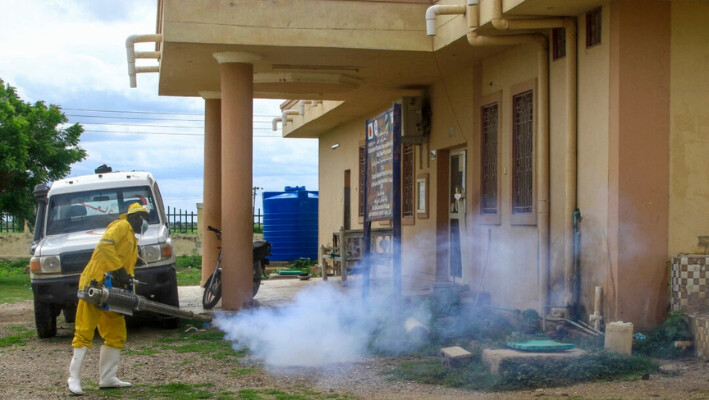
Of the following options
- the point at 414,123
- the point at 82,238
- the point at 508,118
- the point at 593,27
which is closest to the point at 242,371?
the point at 82,238

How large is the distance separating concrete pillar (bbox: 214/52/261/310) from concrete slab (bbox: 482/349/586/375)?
5606 millimetres

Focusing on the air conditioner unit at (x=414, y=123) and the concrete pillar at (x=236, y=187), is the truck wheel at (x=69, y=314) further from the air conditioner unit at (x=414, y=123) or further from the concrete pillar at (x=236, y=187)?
the air conditioner unit at (x=414, y=123)

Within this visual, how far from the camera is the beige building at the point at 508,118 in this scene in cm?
967

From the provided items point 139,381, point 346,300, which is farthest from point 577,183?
point 139,381

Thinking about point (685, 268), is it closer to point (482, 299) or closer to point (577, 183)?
point (577, 183)

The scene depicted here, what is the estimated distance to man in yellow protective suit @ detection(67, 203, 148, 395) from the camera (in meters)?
8.14

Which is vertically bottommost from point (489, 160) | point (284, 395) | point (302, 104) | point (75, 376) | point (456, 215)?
point (284, 395)

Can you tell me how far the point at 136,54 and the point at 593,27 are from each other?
7.82m

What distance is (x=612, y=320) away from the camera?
9648mm

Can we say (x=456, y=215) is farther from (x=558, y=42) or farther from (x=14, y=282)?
(x=14, y=282)

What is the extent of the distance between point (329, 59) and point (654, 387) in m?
7.40

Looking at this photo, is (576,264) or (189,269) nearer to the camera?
(576,264)

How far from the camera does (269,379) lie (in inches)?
335

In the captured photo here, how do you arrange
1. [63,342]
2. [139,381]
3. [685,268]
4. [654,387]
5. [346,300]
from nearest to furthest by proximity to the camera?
1. [654,387]
2. [139,381]
3. [685,268]
4. [63,342]
5. [346,300]
